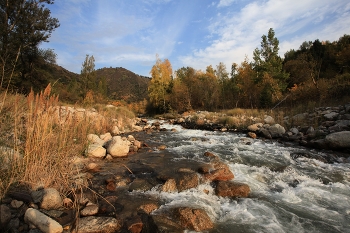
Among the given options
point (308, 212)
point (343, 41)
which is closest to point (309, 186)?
point (308, 212)

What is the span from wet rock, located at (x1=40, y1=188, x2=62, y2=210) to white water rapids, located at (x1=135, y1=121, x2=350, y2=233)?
1772mm

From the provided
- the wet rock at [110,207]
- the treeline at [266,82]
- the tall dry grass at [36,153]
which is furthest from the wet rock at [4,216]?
the treeline at [266,82]

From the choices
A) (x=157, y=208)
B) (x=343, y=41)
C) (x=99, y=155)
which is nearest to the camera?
(x=157, y=208)

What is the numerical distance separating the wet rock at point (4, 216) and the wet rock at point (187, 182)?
2.97 meters

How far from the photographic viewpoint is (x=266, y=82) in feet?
69.4

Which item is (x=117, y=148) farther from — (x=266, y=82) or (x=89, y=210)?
(x=266, y=82)

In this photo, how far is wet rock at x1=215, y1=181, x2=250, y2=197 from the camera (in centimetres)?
430

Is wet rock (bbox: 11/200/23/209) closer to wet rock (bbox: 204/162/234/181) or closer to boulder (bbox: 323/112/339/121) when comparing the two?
wet rock (bbox: 204/162/234/181)

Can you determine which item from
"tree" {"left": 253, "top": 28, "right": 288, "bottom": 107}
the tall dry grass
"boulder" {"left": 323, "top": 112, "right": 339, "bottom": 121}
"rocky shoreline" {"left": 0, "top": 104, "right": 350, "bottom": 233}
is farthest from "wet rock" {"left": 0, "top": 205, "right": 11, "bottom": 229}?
"tree" {"left": 253, "top": 28, "right": 288, "bottom": 107}

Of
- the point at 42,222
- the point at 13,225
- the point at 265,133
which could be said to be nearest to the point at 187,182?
the point at 42,222

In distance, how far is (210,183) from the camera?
15.8 feet

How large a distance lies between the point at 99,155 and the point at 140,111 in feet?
106

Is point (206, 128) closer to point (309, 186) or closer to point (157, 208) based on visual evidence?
point (309, 186)

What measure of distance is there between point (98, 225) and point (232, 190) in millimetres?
2794
